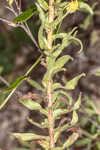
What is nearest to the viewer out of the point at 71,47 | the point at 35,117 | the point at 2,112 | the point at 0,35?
the point at 71,47

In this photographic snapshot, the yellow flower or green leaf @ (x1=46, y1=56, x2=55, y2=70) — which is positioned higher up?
the yellow flower

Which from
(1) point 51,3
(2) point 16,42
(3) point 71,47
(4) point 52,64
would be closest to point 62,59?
(4) point 52,64

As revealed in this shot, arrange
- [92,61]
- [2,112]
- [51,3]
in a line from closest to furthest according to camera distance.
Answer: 1. [51,3]
2. [92,61]
3. [2,112]

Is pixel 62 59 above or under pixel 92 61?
above

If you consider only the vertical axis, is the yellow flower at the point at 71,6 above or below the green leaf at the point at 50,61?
above

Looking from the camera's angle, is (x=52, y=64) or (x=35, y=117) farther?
(x=35, y=117)

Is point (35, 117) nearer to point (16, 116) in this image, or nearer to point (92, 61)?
point (16, 116)

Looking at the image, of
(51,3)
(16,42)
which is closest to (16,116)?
(16,42)

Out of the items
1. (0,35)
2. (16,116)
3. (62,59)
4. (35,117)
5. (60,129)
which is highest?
(62,59)

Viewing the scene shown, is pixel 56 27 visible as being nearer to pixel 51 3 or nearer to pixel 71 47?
pixel 51 3
